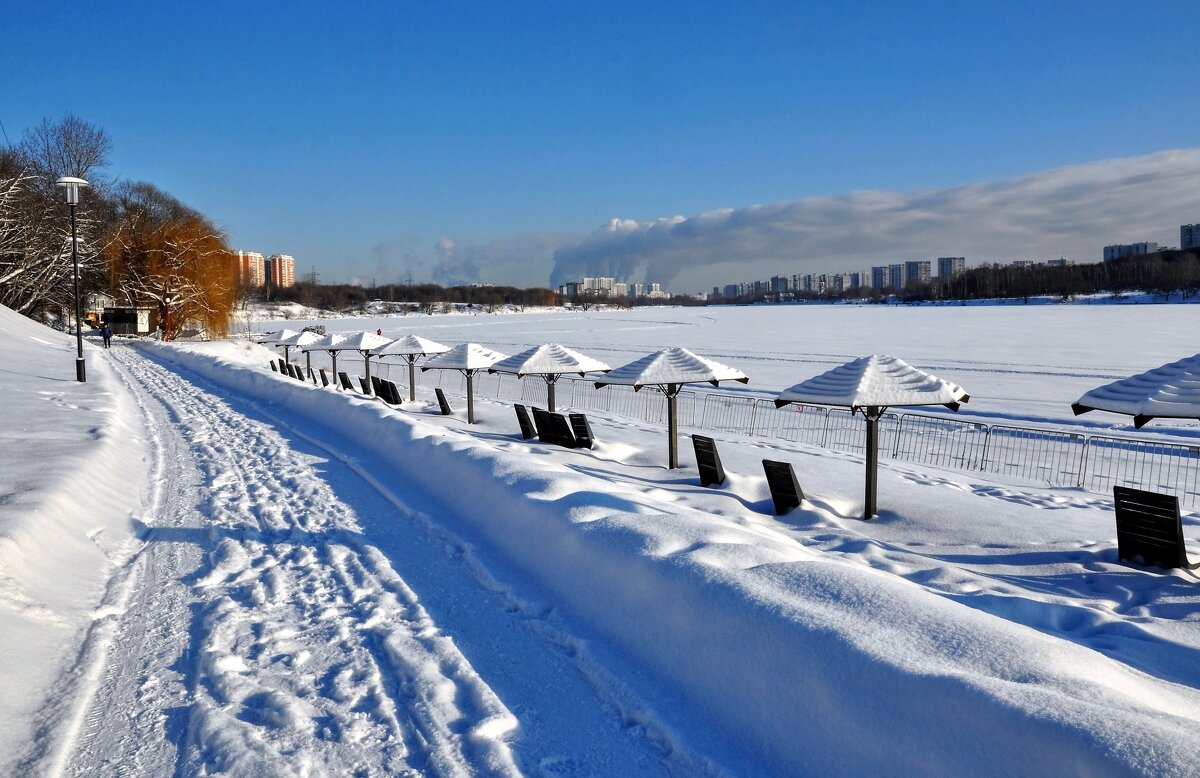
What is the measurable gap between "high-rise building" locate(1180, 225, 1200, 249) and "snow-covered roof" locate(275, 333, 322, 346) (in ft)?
688

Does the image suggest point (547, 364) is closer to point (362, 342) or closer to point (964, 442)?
point (964, 442)

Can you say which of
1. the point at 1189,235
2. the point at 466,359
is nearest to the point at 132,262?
the point at 466,359

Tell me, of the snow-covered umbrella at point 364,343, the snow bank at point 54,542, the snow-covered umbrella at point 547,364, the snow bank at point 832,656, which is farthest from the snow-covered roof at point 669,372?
the snow-covered umbrella at point 364,343

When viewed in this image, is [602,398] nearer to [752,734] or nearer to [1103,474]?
[1103,474]

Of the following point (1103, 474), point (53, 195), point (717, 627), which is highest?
point (53, 195)

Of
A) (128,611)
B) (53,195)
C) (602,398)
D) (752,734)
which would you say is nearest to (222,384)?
(602,398)

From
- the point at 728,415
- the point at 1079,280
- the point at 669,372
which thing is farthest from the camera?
the point at 1079,280

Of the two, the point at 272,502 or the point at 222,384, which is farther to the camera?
the point at 222,384

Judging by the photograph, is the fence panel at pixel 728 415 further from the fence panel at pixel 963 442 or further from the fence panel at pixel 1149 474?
the fence panel at pixel 1149 474

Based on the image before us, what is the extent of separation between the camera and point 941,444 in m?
16.1

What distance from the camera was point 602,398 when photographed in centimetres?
2456

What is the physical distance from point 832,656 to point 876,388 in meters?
6.84

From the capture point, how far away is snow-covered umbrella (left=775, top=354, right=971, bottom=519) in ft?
32.6

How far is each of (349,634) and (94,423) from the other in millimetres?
10111
